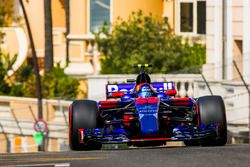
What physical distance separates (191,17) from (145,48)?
3.99m

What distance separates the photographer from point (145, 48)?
166ft

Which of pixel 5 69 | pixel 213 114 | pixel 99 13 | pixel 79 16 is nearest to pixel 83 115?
pixel 213 114

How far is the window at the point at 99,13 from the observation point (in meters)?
54.1

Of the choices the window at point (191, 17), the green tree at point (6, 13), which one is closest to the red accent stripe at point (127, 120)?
the window at point (191, 17)

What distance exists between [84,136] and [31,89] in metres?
35.0

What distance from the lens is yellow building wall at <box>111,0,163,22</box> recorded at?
5338 centimetres

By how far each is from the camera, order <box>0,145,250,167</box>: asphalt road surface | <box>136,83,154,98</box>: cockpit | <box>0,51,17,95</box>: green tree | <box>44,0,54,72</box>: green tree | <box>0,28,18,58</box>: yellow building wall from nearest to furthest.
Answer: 1. <box>0,145,250,167</box>: asphalt road surface
2. <box>136,83,154,98</box>: cockpit
3. <box>0,51,17,95</box>: green tree
4. <box>44,0,54,72</box>: green tree
5. <box>0,28,18,58</box>: yellow building wall

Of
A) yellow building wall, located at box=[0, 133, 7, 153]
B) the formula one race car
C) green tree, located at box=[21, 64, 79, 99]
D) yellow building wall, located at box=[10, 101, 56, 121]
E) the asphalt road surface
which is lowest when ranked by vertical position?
yellow building wall, located at box=[0, 133, 7, 153]

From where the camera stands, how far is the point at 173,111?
22.0 m

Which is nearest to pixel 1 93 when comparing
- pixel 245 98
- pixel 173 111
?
pixel 245 98

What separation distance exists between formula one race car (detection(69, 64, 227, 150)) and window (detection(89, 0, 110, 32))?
3192 cm

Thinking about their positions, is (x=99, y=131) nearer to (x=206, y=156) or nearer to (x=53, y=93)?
(x=206, y=156)

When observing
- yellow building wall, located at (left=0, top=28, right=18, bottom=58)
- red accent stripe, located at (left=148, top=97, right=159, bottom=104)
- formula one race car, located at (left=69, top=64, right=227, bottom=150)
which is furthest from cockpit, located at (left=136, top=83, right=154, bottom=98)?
yellow building wall, located at (left=0, top=28, right=18, bottom=58)

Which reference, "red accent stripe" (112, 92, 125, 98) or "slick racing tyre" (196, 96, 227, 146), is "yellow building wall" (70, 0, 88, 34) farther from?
"slick racing tyre" (196, 96, 227, 146)
